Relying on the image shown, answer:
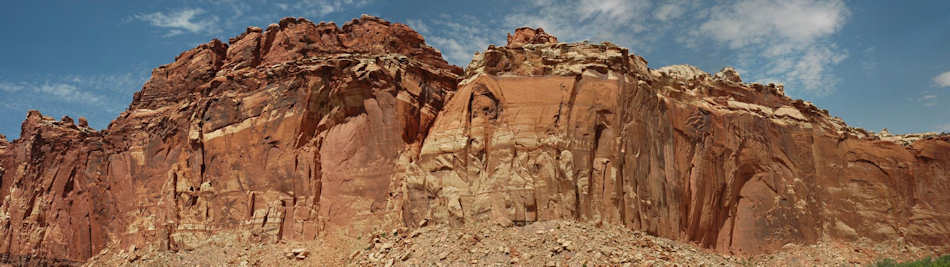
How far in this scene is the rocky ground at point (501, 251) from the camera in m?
22.6

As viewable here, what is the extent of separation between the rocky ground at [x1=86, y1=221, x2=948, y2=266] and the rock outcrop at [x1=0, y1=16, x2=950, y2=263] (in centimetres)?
60

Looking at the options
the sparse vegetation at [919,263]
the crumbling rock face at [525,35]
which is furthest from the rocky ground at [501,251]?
the crumbling rock face at [525,35]

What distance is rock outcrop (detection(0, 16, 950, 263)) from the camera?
26312mm

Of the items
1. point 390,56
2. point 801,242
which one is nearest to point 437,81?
point 390,56

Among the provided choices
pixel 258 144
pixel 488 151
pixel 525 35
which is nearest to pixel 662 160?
pixel 488 151

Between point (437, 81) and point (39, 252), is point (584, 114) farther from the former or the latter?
point (39, 252)

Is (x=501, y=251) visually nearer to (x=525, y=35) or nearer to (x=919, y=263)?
(x=919, y=263)

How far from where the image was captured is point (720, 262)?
2634cm

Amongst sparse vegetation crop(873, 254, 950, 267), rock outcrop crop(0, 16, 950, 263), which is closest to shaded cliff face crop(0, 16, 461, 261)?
rock outcrop crop(0, 16, 950, 263)

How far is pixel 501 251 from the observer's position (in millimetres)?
22922

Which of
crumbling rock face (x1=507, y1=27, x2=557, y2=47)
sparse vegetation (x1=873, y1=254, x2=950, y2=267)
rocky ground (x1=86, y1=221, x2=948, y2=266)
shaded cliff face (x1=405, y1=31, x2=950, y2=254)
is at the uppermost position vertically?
crumbling rock face (x1=507, y1=27, x2=557, y2=47)

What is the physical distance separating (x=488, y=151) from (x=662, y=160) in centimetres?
723

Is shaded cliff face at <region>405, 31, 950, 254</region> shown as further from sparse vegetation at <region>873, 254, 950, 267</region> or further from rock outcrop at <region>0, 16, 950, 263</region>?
sparse vegetation at <region>873, 254, 950, 267</region>

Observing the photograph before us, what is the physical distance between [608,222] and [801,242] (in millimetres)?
10744
